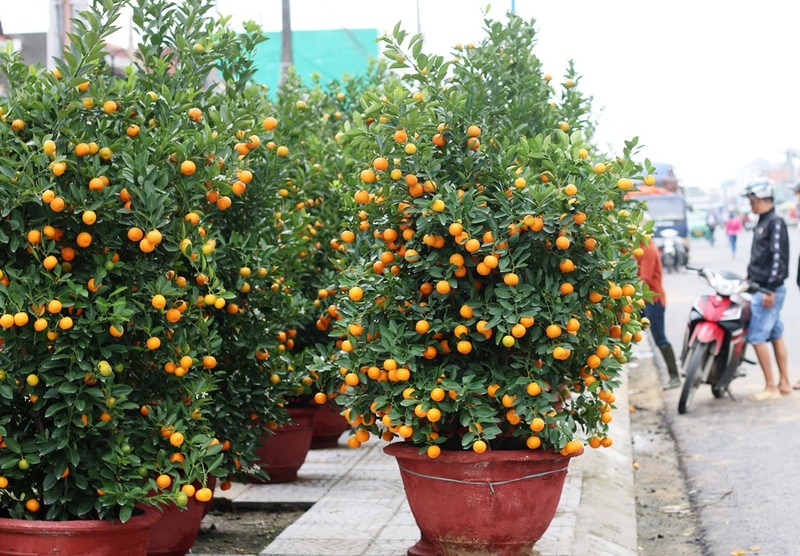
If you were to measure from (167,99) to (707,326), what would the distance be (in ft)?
20.4

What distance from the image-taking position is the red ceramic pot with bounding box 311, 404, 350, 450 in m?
7.85

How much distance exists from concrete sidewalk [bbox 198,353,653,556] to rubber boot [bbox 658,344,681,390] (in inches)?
100

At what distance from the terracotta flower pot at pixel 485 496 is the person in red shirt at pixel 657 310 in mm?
5964

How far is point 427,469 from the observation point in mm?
4262

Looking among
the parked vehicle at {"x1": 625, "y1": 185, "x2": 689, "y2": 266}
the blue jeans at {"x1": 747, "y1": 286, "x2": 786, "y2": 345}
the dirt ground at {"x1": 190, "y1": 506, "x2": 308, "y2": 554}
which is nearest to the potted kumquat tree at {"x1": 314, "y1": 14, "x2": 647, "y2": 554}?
the dirt ground at {"x1": 190, "y1": 506, "x2": 308, "y2": 554}

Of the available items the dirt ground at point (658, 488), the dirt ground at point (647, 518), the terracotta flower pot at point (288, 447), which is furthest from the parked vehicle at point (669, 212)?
the terracotta flower pot at point (288, 447)

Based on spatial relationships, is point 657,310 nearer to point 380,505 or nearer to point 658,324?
point 658,324

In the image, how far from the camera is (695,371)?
895 centimetres

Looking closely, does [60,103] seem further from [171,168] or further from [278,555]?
[278,555]

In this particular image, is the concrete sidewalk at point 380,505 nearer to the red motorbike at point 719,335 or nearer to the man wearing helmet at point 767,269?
the red motorbike at point 719,335

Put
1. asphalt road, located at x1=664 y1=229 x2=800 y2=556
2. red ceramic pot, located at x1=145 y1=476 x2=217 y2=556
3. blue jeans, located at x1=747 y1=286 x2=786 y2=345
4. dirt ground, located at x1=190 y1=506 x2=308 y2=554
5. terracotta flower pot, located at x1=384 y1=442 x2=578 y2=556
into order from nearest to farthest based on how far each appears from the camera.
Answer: terracotta flower pot, located at x1=384 y1=442 x2=578 y2=556 < red ceramic pot, located at x1=145 y1=476 x2=217 y2=556 < dirt ground, located at x1=190 y1=506 x2=308 y2=554 < asphalt road, located at x1=664 y1=229 x2=800 y2=556 < blue jeans, located at x1=747 y1=286 x2=786 y2=345

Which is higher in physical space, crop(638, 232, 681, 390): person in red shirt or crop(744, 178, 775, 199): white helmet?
crop(744, 178, 775, 199): white helmet

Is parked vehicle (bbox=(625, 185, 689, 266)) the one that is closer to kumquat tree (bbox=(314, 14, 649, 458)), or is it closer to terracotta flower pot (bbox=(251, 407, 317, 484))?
terracotta flower pot (bbox=(251, 407, 317, 484))

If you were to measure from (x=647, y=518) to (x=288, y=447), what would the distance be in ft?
7.34
